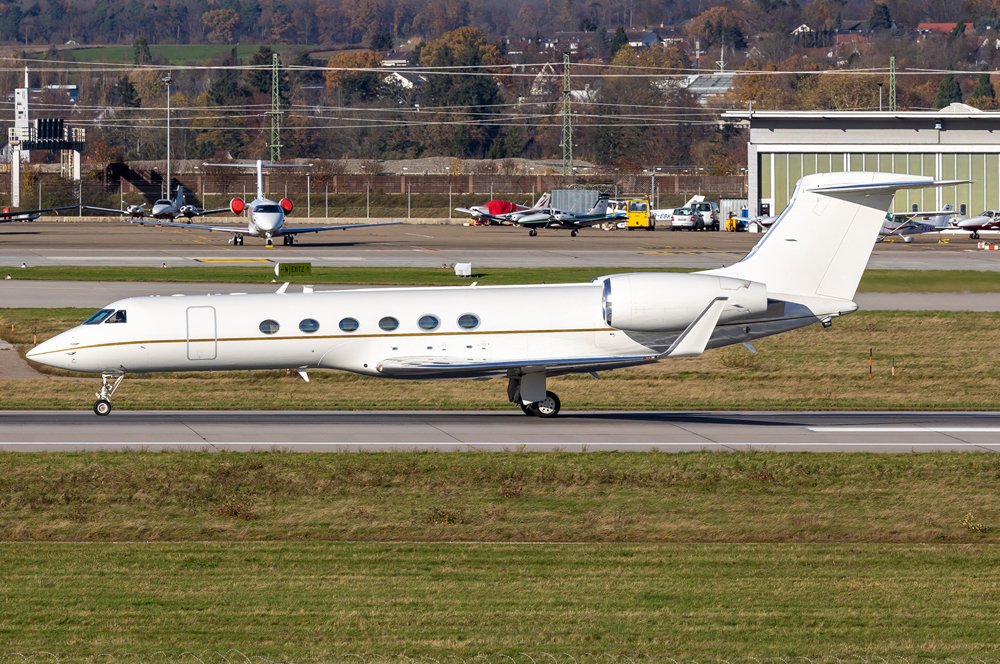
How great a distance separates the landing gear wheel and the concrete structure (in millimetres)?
80028

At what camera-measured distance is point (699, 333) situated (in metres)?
31.5

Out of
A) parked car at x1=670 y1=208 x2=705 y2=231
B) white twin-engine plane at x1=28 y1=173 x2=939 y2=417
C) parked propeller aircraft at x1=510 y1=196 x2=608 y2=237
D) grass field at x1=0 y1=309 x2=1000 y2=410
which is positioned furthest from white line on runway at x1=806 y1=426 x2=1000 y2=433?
parked car at x1=670 y1=208 x2=705 y2=231

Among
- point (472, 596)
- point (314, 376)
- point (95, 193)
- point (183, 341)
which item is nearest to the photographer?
point (472, 596)

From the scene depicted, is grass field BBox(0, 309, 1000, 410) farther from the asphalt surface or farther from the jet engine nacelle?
the asphalt surface

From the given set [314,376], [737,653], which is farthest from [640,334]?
[737,653]

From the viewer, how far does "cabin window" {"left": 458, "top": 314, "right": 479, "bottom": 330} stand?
107 feet

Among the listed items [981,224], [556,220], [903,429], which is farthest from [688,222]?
[903,429]

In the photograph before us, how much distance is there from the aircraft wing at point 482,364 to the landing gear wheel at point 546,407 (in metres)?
1.77

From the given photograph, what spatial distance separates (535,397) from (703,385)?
9.02 meters

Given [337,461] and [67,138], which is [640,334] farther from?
[67,138]

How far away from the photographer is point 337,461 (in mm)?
27453

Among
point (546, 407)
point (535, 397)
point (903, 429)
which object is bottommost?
point (903, 429)

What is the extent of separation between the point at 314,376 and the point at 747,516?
20.4m

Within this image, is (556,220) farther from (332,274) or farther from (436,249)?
(332,274)
